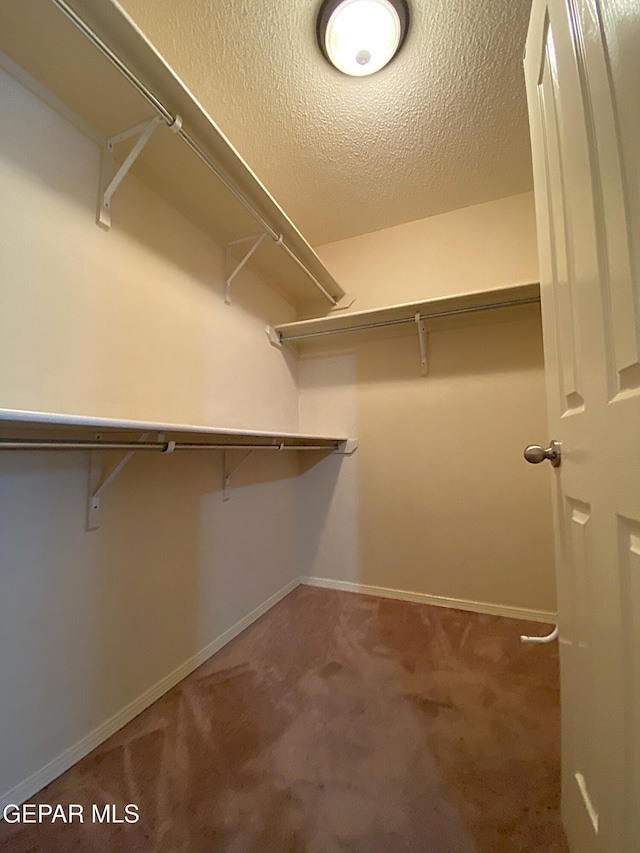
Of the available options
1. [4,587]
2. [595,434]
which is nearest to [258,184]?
[595,434]

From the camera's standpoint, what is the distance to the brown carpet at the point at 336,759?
3.00ft

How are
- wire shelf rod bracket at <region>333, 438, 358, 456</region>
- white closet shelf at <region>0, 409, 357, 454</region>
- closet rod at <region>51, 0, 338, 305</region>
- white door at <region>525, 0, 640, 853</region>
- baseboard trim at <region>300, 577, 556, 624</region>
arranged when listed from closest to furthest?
white door at <region>525, 0, 640, 853</region>, white closet shelf at <region>0, 409, 357, 454</region>, closet rod at <region>51, 0, 338, 305</region>, baseboard trim at <region>300, 577, 556, 624</region>, wire shelf rod bracket at <region>333, 438, 358, 456</region>

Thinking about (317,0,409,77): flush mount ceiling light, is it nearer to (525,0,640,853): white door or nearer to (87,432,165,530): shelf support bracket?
(525,0,640,853): white door

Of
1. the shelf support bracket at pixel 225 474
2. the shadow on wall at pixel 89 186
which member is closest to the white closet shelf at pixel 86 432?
the shelf support bracket at pixel 225 474

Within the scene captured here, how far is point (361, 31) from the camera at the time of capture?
126cm

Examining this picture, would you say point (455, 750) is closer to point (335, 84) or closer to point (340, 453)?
point (340, 453)

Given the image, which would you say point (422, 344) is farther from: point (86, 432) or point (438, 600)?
point (86, 432)

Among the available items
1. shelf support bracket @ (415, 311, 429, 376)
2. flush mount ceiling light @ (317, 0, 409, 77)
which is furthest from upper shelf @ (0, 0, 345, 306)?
shelf support bracket @ (415, 311, 429, 376)

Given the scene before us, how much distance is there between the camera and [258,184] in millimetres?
1484

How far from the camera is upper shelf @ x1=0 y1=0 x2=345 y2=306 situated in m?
0.92

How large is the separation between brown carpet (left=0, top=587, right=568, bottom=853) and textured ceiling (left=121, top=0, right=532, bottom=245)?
2470 mm

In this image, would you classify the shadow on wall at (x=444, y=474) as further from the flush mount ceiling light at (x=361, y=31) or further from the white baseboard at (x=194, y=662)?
the flush mount ceiling light at (x=361, y=31)

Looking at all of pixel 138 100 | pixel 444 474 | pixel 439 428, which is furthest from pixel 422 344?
pixel 138 100

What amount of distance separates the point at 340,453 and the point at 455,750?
1.65 metres
